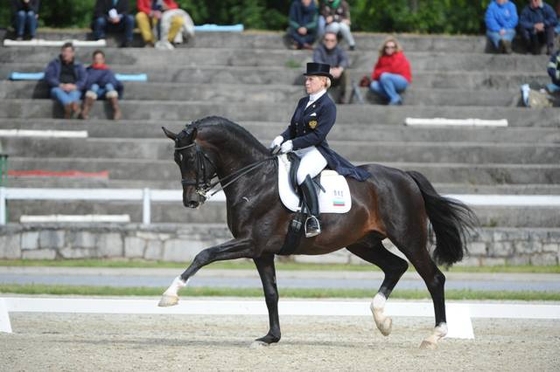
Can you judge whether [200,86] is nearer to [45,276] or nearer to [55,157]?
[55,157]

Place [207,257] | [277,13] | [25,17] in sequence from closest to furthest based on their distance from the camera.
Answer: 1. [207,257]
2. [25,17]
3. [277,13]

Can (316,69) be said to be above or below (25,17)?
above

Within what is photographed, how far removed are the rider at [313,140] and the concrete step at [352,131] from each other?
11103mm

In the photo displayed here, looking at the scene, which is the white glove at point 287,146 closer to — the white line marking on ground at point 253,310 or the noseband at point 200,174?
the noseband at point 200,174

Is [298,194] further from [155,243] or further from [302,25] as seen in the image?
[302,25]

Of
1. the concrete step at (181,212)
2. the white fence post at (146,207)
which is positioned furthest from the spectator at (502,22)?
the white fence post at (146,207)

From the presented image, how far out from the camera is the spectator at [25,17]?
25391mm

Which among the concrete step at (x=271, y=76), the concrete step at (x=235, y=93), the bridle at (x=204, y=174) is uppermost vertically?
the bridle at (x=204, y=174)

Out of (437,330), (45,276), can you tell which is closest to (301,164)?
(437,330)

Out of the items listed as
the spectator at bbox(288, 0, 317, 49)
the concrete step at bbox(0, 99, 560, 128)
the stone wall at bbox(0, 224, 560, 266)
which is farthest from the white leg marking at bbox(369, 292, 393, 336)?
the spectator at bbox(288, 0, 317, 49)

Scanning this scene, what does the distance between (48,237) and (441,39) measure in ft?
35.5

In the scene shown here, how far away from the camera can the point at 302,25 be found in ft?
83.0

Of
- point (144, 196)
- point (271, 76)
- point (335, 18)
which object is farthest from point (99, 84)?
point (335, 18)

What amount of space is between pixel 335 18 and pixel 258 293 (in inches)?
429
